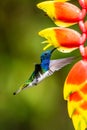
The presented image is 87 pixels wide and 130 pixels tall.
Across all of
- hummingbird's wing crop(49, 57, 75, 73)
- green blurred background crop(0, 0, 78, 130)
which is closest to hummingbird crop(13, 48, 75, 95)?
hummingbird's wing crop(49, 57, 75, 73)

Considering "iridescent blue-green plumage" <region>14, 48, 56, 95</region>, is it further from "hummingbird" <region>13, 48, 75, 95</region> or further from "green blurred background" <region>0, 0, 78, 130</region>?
"green blurred background" <region>0, 0, 78, 130</region>

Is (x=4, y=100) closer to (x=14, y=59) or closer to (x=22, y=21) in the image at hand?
(x=14, y=59)

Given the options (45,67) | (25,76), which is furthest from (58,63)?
(25,76)

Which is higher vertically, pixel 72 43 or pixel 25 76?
pixel 72 43

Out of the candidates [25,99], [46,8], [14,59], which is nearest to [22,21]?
[14,59]

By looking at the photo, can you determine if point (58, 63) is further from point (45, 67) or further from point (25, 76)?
point (25, 76)

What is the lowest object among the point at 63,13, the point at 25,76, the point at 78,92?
the point at 25,76

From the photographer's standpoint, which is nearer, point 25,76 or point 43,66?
point 43,66
